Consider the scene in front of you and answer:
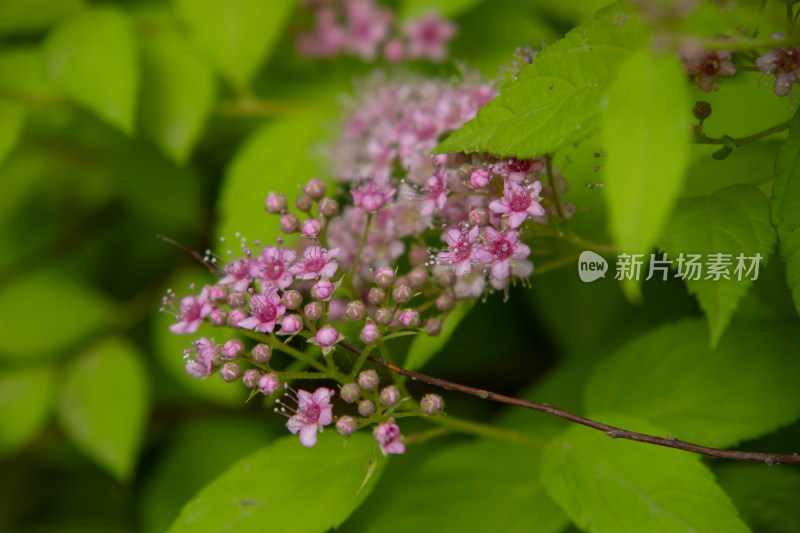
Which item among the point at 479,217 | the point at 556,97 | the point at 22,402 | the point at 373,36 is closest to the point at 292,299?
the point at 479,217

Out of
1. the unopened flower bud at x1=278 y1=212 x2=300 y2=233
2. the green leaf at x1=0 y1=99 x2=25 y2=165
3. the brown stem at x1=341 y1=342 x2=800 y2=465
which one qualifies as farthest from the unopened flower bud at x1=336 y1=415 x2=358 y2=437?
the green leaf at x1=0 y1=99 x2=25 y2=165

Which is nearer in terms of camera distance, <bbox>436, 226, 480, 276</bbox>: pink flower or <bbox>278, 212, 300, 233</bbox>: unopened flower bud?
<bbox>436, 226, 480, 276</bbox>: pink flower

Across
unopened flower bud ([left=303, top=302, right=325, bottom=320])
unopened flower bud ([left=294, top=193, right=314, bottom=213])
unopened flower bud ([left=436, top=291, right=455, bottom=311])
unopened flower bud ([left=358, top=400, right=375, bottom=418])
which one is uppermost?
unopened flower bud ([left=294, top=193, right=314, bottom=213])

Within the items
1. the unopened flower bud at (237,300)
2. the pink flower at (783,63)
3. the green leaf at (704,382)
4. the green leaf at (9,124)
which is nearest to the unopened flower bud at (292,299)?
the unopened flower bud at (237,300)

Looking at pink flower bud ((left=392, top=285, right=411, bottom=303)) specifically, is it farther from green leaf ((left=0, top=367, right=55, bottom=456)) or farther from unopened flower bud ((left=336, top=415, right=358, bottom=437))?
green leaf ((left=0, top=367, right=55, bottom=456))

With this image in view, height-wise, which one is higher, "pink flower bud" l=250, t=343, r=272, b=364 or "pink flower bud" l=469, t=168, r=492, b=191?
"pink flower bud" l=469, t=168, r=492, b=191

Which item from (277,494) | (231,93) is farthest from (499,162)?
(231,93)

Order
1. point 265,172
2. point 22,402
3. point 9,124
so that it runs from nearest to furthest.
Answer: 1. point 9,124
2. point 265,172
3. point 22,402

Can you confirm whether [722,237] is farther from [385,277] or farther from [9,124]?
[9,124]
